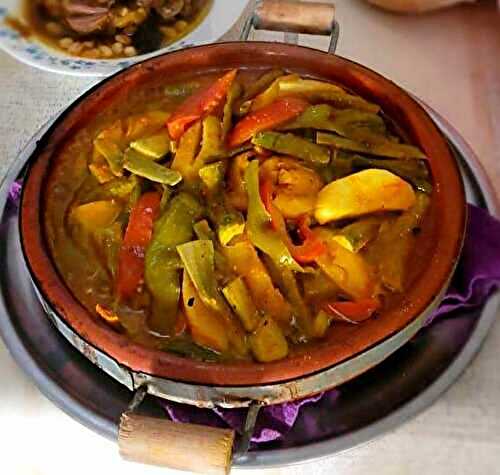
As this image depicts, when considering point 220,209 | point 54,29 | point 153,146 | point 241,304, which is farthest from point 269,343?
point 54,29

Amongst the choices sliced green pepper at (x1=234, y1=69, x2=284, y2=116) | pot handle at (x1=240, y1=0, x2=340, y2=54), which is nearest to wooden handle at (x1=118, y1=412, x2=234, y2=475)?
sliced green pepper at (x1=234, y1=69, x2=284, y2=116)

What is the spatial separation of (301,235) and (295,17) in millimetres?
347

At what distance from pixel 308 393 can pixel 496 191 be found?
404 millimetres

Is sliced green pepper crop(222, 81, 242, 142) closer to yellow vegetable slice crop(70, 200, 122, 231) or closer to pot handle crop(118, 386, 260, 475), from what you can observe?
yellow vegetable slice crop(70, 200, 122, 231)

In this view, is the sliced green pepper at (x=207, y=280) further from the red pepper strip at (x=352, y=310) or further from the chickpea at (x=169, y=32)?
the chickpea at (x=169, y=32)

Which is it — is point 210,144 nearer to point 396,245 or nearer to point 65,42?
point 396,245

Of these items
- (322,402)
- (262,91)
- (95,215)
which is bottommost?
(322,402)

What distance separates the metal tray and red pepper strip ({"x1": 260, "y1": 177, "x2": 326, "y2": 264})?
138 millimetres

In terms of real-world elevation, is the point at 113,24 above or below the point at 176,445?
above

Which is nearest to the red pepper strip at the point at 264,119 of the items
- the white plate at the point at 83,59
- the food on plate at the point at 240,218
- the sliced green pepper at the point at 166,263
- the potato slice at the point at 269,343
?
the food on plate at the point at 240,218

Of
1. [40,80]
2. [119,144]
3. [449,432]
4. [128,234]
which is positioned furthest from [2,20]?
[449,432]

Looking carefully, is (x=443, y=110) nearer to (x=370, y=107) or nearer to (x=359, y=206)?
(x=370, y=107)

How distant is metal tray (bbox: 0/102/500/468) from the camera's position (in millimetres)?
750

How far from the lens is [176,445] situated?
670mm
